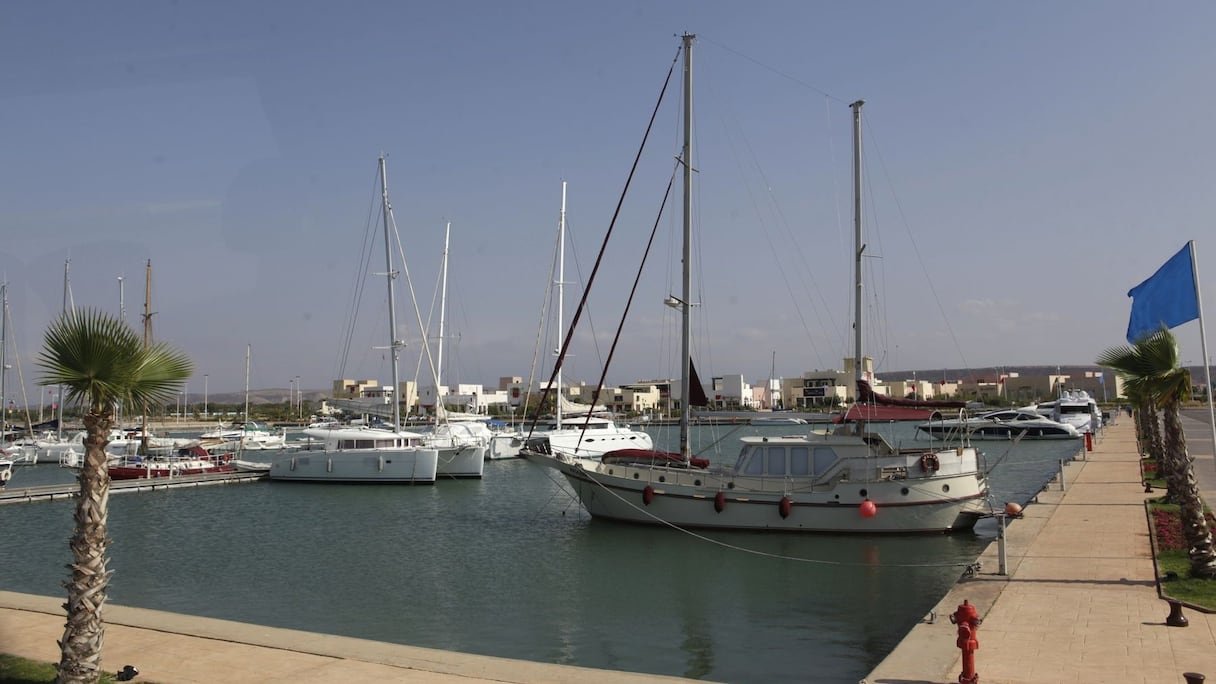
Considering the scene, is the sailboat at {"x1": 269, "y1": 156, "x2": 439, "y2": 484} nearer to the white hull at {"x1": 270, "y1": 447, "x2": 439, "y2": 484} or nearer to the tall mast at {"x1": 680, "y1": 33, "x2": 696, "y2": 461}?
the white hull at {"x1": 270, "y1": 447, "x2": 439, "y2": 484}

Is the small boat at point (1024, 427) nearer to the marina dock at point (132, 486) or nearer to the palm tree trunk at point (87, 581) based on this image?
the marina dock at point (132, 486)

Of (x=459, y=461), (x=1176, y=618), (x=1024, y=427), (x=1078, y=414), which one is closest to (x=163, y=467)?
(x=459, y=461)

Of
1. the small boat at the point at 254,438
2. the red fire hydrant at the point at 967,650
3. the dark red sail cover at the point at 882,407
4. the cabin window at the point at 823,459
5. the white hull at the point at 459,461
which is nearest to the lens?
the red fire hydrant at the point at 967,650

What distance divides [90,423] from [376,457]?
37.4m

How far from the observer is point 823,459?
25875 mm

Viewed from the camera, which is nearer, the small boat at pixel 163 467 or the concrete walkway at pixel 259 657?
the concrete walkway at pixel 259 657

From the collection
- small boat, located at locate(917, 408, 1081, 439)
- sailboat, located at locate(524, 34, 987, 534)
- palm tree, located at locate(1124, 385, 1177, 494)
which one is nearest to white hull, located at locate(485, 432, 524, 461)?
small boat, located at locate(917, 408, 1081, 439)

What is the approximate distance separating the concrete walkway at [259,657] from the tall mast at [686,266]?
16.7 meters

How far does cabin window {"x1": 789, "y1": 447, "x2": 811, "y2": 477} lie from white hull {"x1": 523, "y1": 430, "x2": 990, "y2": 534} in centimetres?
23

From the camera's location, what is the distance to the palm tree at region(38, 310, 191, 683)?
29.1 ft

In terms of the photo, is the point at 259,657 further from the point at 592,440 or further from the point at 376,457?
the point at 592,440

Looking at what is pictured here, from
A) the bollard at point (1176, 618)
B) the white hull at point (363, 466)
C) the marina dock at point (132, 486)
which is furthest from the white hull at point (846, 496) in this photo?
the marina dock at point (132, 486)

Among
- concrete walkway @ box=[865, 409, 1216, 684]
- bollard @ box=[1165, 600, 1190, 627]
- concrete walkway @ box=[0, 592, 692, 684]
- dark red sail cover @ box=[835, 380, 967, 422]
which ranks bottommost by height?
concrete walkway @ box=[0, 592, 692, 684]

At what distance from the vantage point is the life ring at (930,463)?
25.1 metres
